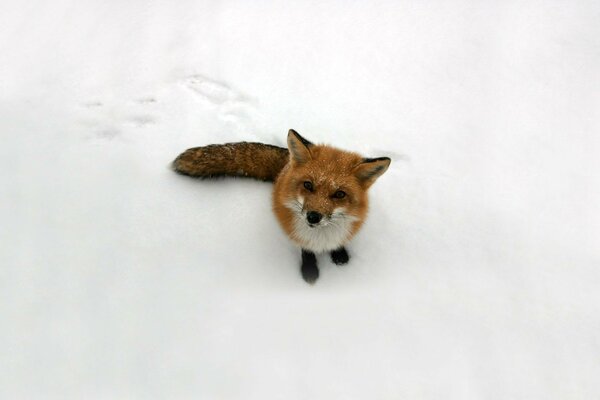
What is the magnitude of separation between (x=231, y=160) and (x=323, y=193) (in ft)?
3.32

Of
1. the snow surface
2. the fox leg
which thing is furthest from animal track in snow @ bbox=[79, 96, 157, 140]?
the fox leg

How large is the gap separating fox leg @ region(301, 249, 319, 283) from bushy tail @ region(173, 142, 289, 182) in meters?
0.74

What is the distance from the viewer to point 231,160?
301 centimetres

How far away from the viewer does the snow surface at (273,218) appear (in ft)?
7.67

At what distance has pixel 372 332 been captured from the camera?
2.54m

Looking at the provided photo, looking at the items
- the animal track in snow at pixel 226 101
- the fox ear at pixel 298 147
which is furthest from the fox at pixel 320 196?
the animal track in snow at pixel 226 101

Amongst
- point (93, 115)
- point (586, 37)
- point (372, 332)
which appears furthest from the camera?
point (586, 37)

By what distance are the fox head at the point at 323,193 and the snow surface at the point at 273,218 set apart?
0.38 meters

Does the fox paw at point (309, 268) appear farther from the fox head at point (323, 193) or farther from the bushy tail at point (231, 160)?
the bushy tail at point (231, 160)

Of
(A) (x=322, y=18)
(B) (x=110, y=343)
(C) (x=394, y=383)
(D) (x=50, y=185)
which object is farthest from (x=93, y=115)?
(C) (x=394, y=383)

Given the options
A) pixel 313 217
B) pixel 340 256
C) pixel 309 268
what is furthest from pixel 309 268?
pixel 313 217

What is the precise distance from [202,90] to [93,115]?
1040 mm

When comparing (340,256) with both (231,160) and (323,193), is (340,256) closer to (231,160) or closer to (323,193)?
(323,193)

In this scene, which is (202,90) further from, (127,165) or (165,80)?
(127,165)
